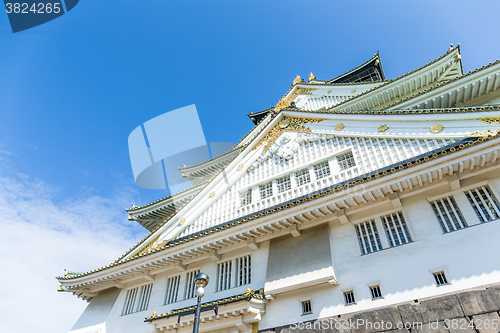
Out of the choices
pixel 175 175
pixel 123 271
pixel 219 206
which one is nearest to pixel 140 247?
pixel 123 271

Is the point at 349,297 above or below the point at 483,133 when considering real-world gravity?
below

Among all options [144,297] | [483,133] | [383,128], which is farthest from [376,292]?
[144,297]

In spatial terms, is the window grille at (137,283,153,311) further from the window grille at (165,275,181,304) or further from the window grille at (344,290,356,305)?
the window grille at (344,290,356,305)

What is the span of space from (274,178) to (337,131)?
363 centimetres

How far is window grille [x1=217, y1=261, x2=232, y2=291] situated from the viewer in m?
11.8

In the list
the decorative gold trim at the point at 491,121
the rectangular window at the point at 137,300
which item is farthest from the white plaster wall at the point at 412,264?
the rectangular window at the point at 137,300

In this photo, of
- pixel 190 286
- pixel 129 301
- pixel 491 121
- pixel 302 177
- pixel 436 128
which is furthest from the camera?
pixel 129 301

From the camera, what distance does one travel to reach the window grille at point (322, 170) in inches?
500

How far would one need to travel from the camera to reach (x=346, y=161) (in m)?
12.5

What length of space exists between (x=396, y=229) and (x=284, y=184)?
522 cm

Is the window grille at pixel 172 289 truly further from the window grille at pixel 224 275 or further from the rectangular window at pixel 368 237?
the rectangular window at pixel 368 237

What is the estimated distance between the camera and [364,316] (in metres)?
8.32

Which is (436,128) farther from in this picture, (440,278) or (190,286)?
(190,286)

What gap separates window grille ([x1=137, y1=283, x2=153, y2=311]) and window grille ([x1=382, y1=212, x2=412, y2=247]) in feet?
34.5
